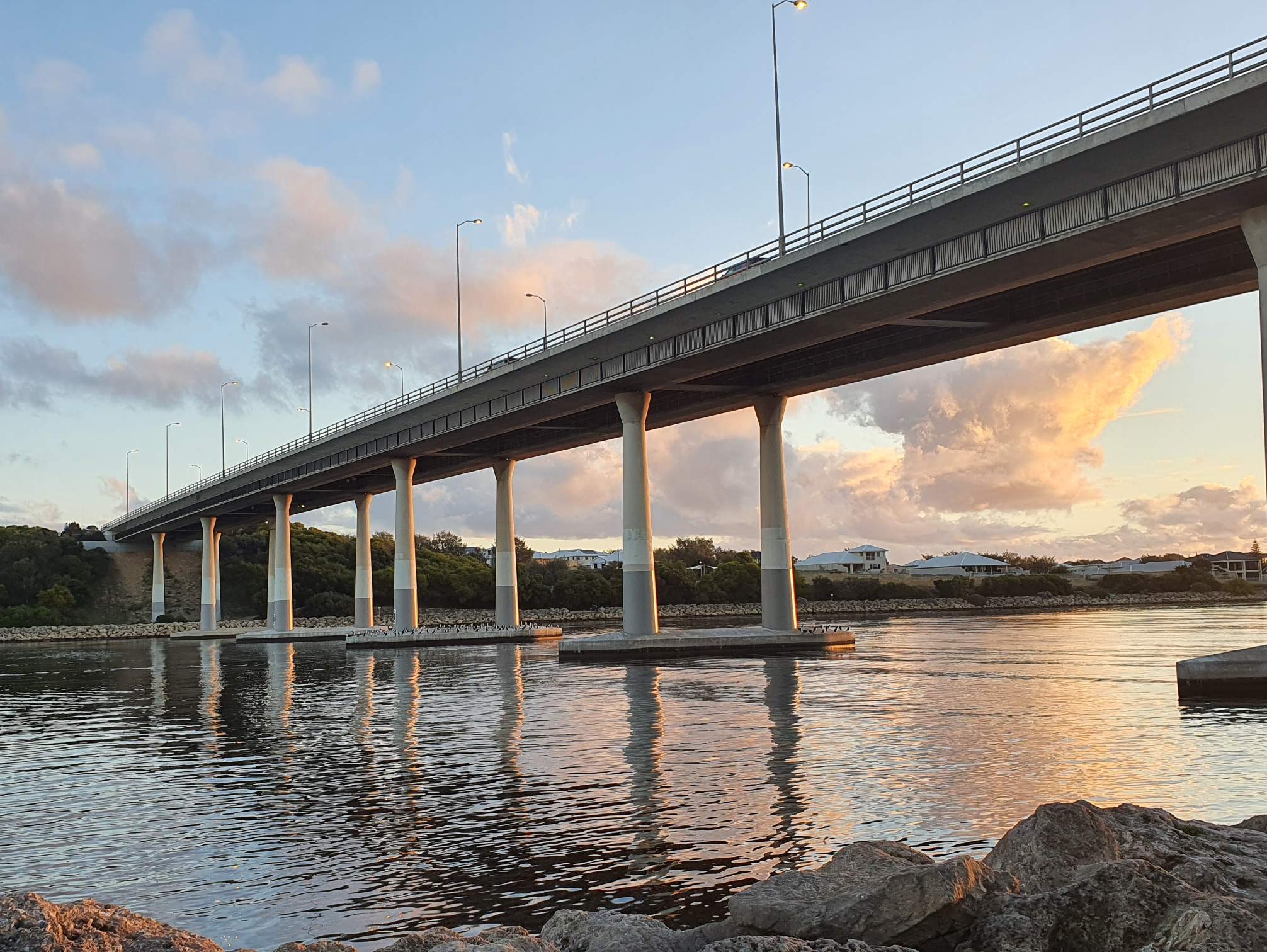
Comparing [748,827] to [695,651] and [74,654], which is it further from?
[74,654]

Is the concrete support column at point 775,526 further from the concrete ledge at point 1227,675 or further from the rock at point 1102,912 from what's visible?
the rock at point 1102,912

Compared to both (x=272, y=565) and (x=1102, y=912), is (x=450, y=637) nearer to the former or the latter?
(x=272, y=565)

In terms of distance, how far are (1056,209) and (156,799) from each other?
3117 centimetres

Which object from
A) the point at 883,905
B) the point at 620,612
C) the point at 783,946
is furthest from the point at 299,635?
the point at 783,946

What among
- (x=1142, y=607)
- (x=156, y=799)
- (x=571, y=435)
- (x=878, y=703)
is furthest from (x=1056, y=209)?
(x=1142, y=607)

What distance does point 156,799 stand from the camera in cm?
2022

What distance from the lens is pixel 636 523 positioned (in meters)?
66.2

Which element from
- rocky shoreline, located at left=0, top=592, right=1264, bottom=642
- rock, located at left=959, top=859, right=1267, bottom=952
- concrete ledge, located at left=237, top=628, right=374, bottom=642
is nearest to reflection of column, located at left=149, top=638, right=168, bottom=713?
concrete ledge, located at left=237, top=628, right=374, bottom=642

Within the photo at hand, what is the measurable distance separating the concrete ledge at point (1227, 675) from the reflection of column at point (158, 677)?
30.8 metres

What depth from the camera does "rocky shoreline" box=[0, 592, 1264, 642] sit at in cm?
13238

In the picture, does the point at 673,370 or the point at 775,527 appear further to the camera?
the point at 775,527

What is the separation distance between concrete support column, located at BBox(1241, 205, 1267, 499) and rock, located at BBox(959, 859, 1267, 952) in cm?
2838

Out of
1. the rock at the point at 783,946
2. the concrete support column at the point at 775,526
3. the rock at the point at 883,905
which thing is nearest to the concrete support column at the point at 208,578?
the concrete support column at the point at 775,526

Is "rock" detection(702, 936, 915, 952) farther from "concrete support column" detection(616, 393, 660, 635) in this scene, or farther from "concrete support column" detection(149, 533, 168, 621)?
"concrete support column" detection(149, 533, 168, 621)
